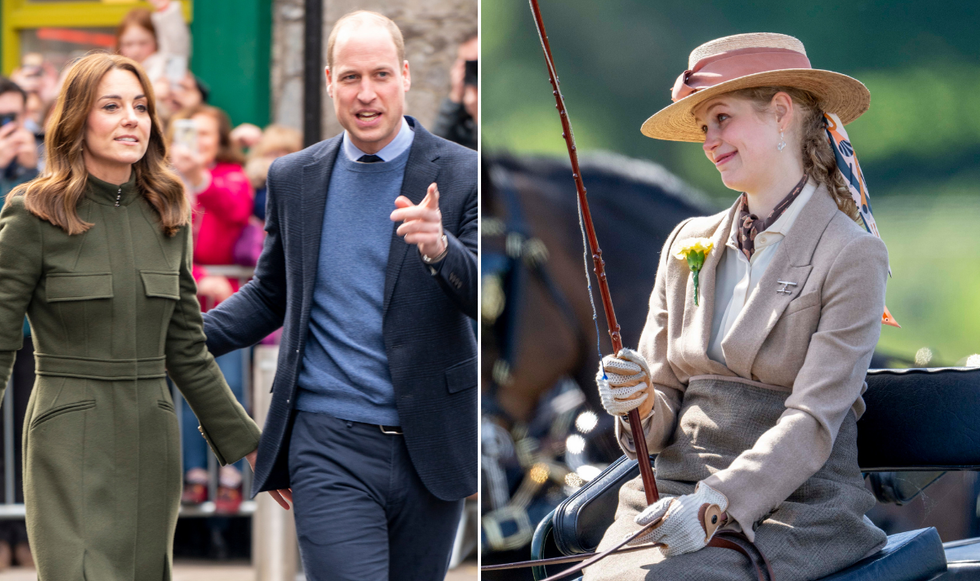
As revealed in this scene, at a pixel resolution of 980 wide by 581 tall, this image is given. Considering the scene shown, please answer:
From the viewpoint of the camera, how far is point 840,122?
2.73 m

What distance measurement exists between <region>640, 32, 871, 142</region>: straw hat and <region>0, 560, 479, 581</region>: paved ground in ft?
11.1

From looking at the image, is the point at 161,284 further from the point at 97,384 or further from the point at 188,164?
the point at 188,164

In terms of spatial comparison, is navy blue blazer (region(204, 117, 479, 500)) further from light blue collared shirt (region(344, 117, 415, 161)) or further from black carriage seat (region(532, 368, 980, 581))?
black carriage seat (region(532, 368, 980, 581))

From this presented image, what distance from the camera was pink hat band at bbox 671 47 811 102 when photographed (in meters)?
2.56

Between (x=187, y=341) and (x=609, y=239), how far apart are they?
1301 mm

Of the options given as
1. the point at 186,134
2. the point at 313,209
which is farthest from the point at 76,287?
the point at 186,134

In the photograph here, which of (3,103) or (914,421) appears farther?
(3,103)

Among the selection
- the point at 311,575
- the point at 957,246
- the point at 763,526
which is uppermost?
the point at 957,246

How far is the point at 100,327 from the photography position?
9.53 ft

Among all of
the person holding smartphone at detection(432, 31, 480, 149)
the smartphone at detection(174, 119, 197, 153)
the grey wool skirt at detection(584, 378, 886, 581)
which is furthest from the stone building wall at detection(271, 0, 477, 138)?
the grey wool skirt at detection(584, 378, 886, 581)

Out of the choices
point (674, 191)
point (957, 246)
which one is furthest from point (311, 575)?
point (957, 246)

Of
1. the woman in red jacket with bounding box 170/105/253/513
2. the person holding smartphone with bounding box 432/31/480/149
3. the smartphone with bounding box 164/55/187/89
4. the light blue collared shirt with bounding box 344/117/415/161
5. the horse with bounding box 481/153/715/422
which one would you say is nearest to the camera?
the light blue collared shirt with bounding box 344/117/415/161

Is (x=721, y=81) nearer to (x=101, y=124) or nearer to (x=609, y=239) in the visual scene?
(x=609, y=239)

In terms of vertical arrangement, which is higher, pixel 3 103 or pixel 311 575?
pixel 3 103
